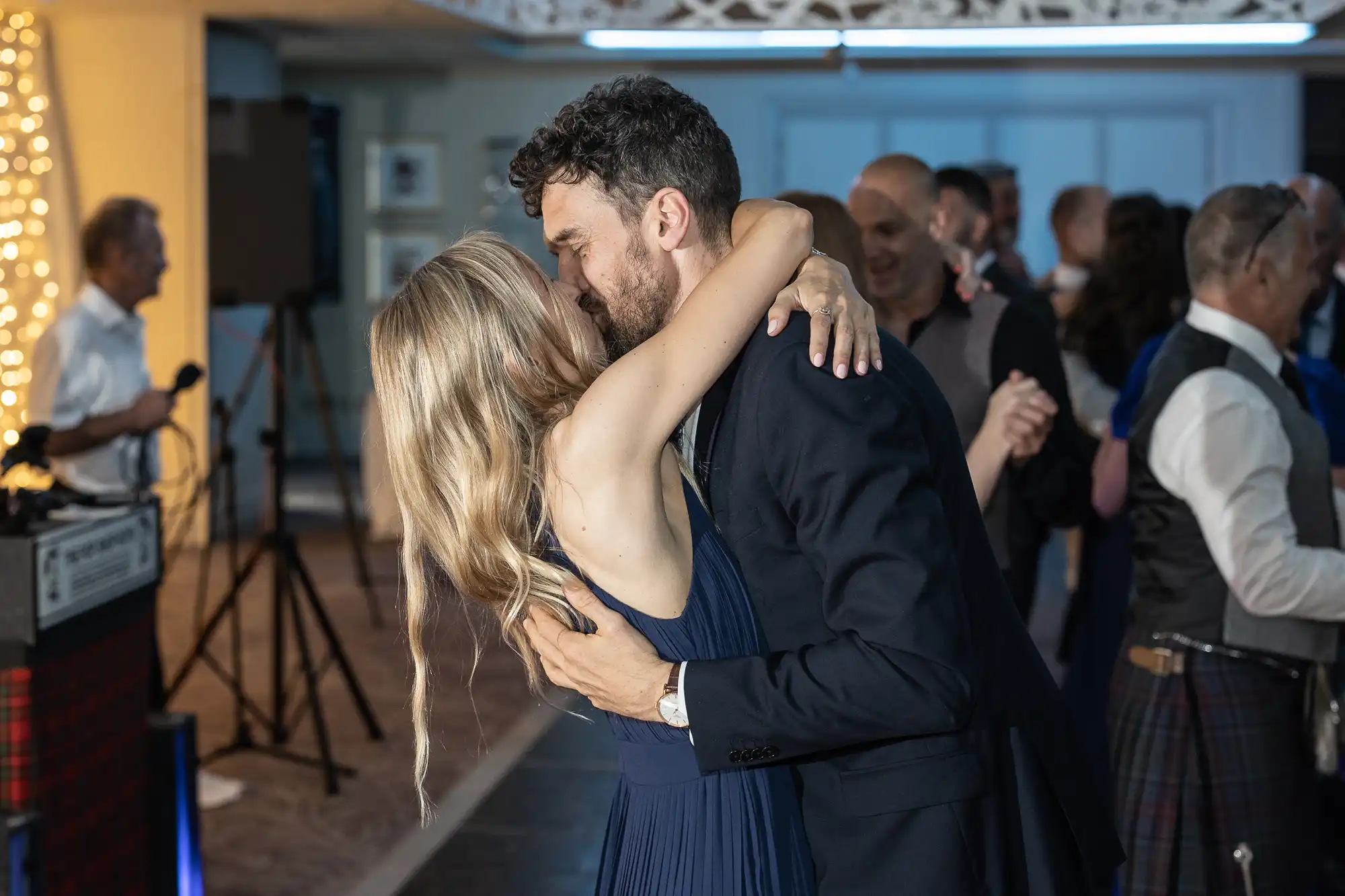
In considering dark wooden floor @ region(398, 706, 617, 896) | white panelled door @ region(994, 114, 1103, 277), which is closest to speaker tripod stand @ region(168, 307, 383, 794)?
dark wooden floor @ region(398, 706, 617, 896)

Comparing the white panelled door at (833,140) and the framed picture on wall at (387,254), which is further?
the framed picture on wall at (387,254)

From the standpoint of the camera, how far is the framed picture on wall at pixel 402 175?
11922 millimetres

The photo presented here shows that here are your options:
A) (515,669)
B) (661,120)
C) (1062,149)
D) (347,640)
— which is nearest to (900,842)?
(661,120)

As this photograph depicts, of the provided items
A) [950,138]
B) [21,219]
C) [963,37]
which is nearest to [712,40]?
[963,37]

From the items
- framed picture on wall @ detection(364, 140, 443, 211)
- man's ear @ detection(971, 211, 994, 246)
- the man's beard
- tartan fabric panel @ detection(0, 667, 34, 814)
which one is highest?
framed picture on wall @ detection(364, 140, 443, 211)

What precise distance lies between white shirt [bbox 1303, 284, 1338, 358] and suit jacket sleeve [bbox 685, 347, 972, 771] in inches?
142

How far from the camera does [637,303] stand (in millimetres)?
1630

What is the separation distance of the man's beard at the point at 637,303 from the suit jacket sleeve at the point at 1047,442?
1.55 meters

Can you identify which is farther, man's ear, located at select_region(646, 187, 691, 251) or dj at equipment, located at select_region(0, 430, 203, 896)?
dj at equipment, located at select_region(0, 430, 203, 896)

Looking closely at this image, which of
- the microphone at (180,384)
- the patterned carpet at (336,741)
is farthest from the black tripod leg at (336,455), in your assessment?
the microphone at (180,384)

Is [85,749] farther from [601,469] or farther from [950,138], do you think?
[950,138]

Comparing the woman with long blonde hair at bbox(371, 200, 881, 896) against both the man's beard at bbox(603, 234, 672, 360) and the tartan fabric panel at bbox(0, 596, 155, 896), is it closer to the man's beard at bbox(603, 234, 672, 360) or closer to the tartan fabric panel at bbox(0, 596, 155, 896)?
the man's beard at bbox(603, 234, 672, 360)

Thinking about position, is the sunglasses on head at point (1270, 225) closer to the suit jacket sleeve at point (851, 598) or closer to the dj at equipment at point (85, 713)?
the suit jacket sleeve at point (851, 598)

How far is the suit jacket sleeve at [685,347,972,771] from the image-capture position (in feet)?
4.57
